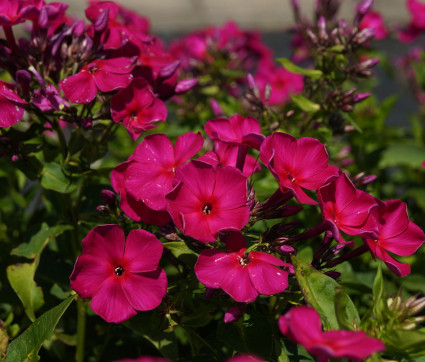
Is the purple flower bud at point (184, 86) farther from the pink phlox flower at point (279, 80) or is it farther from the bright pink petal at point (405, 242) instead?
the pink phlox flower at point (279, 80)

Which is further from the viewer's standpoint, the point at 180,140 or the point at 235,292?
the point at 180,140

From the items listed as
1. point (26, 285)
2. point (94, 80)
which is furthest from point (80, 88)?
point (26, 285)

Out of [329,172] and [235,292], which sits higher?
[329,172]

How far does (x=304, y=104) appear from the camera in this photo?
1.85 metres

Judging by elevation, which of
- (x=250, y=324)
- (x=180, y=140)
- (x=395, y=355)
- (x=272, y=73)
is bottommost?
(x=272, y=73)

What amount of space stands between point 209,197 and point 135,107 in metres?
0.41

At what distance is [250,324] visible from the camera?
1265 millimetres

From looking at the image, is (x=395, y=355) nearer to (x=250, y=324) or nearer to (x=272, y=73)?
(x=250, y=324)

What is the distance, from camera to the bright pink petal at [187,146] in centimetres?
127

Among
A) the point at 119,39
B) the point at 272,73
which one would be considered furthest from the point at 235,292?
the point at 272,73

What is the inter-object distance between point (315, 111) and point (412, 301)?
91 cm

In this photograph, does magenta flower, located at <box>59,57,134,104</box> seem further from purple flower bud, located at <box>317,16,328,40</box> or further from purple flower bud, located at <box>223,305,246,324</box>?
purple flower bud, located at <box>317,16,328,40</box>

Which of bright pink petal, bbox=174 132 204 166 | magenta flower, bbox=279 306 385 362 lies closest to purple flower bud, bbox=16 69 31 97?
bright pink petal, bbox=174 132 204 166

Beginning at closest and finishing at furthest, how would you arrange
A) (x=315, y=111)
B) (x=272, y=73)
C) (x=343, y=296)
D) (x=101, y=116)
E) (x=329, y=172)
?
1. (x=343, y=296)
2. (x=329, y=172)
3. (x=101, y=116)
4. (x=315, y=111)
5. (x=272, y=73)
